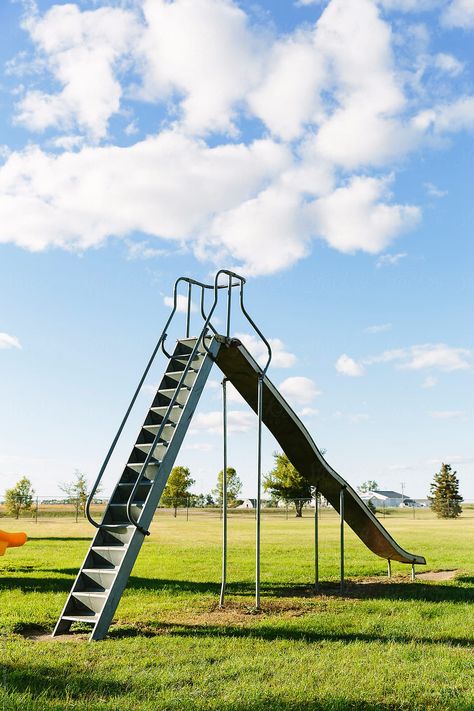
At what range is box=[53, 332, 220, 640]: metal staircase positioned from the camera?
25.3 feet

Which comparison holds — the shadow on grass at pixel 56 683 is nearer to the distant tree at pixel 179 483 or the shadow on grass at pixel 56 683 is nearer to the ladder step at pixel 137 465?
the ladder step at pixel 137 465

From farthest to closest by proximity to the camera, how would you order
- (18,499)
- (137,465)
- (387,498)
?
(387,498) < (18,499) < (137,465)

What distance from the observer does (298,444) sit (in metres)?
11.4

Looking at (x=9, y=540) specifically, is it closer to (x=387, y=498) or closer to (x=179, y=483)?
(x=179, y=483)

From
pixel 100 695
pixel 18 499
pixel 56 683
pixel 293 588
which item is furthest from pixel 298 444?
pixel 18 499

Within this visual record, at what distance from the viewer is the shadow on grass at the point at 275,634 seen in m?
7.35

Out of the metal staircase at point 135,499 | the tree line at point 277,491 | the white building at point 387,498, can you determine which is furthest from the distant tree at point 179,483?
A: the metal staircase at point 135,499

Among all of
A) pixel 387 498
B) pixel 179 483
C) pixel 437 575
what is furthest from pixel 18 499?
pixel 387 498

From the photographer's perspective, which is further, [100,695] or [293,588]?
[293,588]

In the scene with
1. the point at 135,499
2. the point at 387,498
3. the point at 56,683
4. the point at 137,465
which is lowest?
the point at 387,498

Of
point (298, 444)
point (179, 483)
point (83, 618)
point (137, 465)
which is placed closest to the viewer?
point (83, 618)

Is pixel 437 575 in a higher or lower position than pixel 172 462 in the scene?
lower

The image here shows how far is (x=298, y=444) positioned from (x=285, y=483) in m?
47.5

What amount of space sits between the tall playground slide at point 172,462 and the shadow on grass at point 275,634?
561 millimetres
